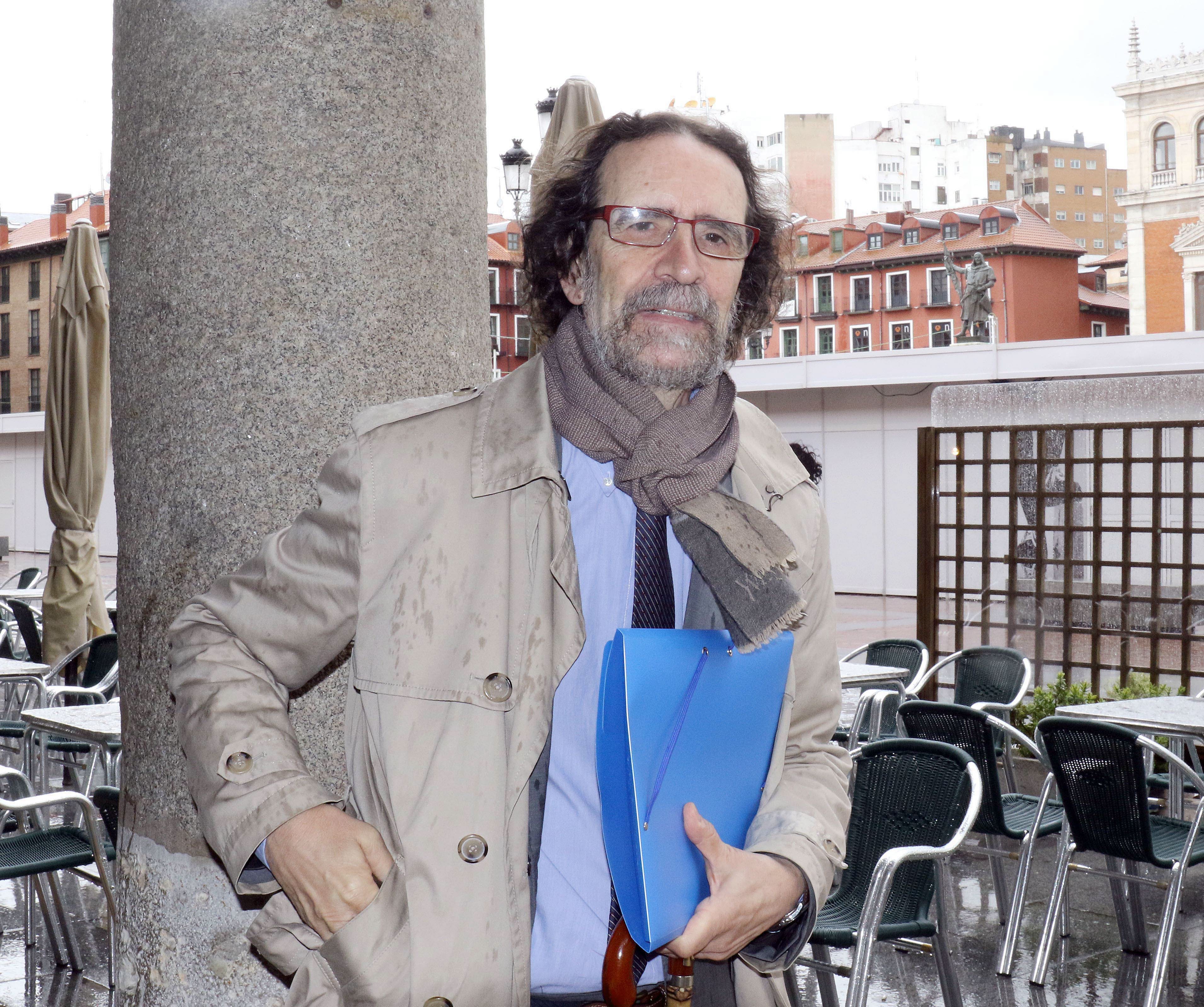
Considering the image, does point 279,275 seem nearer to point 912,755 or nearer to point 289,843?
point 289,843

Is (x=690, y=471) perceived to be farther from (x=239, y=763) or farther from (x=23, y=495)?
(x=23, y=495)

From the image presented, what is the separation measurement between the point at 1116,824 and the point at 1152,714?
117 cm

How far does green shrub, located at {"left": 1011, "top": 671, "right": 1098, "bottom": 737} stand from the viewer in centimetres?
763

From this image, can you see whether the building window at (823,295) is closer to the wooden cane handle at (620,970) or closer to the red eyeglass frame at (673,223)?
the red eyeglass frame at (673,223)

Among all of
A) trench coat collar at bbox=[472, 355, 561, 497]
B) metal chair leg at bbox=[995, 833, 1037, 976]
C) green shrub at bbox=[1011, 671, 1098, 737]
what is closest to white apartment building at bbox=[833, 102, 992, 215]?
green shrub at bbox=[1011, 671, 1098, 737]

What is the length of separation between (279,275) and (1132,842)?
3.52 meters

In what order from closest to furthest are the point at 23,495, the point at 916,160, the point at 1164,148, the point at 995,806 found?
the point at 995,806, the point at 23,495, the point at 1164,148, the point at 916,160

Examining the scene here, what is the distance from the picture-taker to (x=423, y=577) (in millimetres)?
1402

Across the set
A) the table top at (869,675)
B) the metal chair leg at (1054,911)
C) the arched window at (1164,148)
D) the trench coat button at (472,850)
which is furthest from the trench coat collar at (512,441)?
the arched window at (1164,148)

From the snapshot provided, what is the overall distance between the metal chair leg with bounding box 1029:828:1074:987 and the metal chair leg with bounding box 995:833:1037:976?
83 mm

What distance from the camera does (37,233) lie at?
57.4m

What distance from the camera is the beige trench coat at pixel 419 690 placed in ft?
4.35

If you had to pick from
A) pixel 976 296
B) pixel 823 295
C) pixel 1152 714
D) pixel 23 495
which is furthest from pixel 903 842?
pixel 823 295

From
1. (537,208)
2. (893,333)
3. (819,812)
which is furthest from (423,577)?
(893,333)
